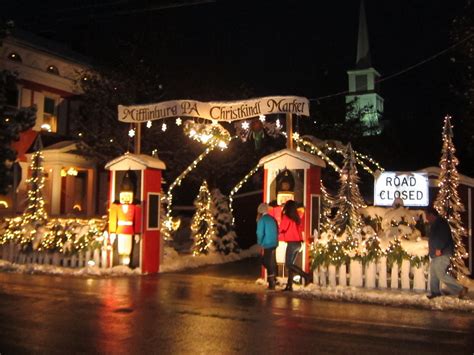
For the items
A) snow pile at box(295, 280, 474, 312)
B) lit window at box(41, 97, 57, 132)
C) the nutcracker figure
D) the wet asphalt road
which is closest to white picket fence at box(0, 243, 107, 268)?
the nutcracker figure

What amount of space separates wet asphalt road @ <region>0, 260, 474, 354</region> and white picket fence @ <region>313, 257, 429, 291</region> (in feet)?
3.49

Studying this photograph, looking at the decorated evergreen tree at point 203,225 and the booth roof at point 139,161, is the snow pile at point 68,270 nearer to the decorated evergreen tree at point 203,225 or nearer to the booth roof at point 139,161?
the booth roof at point 139,161

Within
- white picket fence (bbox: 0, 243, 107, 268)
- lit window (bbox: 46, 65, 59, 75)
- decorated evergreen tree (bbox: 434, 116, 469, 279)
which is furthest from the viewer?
lit window (bbox: 46, 65, 59, 75)

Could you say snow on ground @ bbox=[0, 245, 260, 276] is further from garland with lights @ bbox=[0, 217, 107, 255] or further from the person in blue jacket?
the person in blue jacket

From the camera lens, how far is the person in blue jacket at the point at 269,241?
13.5 meters

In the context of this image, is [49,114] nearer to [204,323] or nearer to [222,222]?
[222,222]

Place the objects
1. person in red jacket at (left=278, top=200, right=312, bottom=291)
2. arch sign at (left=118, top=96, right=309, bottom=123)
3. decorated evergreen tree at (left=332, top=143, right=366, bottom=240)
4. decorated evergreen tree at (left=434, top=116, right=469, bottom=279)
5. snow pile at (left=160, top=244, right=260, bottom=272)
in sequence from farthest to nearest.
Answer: snow pile at (left=160, top=244, right=260, bottom=272) → decorated evergreen tree at (left=332, top=143, right=366, bottom=240) → arch sign at (left=118, top=96, right=309, bottom=123) → decorated evergreen tree at (left=434, top=116, right=469, bottom=279) → person in red jacket at (left=278, top=200, right=312, bottom=291)

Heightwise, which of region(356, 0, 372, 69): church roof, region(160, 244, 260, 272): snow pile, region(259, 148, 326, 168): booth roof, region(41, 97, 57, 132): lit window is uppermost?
region(356, 0, 372, 69): church roof

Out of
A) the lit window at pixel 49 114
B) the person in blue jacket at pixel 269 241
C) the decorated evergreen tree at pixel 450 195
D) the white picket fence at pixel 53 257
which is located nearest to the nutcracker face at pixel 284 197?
the person in blue jacket at pixel 269 241

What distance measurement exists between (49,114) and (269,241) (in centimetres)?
1852

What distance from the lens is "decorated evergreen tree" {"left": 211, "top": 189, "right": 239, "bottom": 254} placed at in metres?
20.1

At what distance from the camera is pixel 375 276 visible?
1275cm

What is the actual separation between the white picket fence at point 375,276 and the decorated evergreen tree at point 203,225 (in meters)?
6.82

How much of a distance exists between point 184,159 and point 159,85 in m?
3.33
